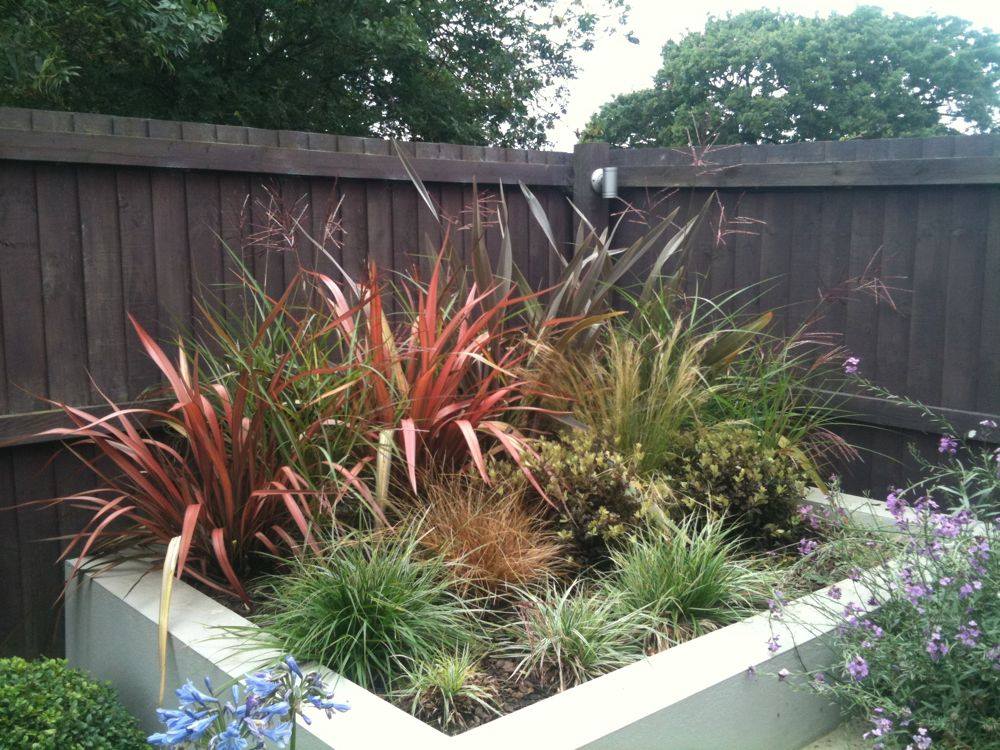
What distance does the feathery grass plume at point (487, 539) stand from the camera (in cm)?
274

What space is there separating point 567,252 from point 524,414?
1.71m

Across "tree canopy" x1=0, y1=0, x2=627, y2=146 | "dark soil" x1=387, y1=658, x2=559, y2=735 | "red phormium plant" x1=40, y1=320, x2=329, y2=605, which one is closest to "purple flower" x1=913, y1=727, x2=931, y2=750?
"dark soil" x1=387, y1=658, x2=559, y2=735

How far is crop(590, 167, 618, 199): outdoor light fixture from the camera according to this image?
193 inches

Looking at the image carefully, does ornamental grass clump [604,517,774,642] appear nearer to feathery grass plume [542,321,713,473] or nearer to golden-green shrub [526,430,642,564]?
golden-green shrub [526,430,642,564]

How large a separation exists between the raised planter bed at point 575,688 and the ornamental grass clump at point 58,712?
0.56 ft

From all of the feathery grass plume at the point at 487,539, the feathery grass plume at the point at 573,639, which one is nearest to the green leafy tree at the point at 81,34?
the feathery grass plume at the point at 487,539

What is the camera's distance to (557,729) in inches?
79.3

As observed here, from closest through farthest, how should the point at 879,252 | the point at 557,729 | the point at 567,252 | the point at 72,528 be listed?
the point at 557,729
the point at 72,528
the point at 879,252
the point at 567,252

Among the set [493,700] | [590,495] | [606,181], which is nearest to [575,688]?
[493,700]

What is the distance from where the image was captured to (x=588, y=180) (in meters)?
4.96

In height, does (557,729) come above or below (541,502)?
below

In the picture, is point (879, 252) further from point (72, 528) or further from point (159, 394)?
point (72, 528)

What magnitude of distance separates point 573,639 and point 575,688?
275 mm

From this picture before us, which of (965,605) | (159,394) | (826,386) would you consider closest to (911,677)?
(965,605)
